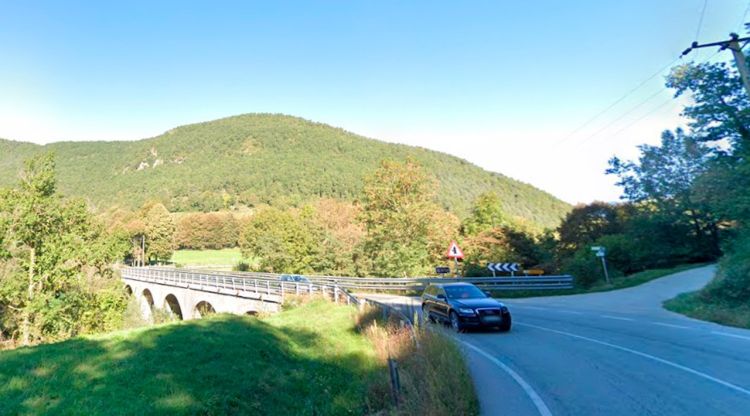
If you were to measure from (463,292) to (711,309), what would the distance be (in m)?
7.92

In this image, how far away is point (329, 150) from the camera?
6575 inches

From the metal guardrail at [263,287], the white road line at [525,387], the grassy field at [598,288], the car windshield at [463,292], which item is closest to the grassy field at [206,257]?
the metal guardrail at [263,287]

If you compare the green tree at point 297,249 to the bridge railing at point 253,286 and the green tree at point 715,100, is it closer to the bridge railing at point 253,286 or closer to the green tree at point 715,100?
the bridge railing at point 253,286

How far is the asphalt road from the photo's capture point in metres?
5.68

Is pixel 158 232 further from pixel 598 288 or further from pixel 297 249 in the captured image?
pixel 598 288

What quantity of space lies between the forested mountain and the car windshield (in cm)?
8531

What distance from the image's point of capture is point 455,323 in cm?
1226

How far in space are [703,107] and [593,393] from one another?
71.4 feet

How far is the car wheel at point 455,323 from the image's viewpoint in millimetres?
12115

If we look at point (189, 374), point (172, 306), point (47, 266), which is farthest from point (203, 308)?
point (189, 374)

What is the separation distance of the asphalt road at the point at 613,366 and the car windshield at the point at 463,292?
1279 mm

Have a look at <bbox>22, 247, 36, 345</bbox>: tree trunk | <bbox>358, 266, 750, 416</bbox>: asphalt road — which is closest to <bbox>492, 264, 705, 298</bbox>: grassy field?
<bbox>358, 266, 750, 416</bbox>: asphalt road

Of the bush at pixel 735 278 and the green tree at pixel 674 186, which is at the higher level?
the green tree at pixel 674 186

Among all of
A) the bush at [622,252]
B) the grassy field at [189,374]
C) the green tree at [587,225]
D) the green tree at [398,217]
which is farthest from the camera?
the green tree at [398,217]
